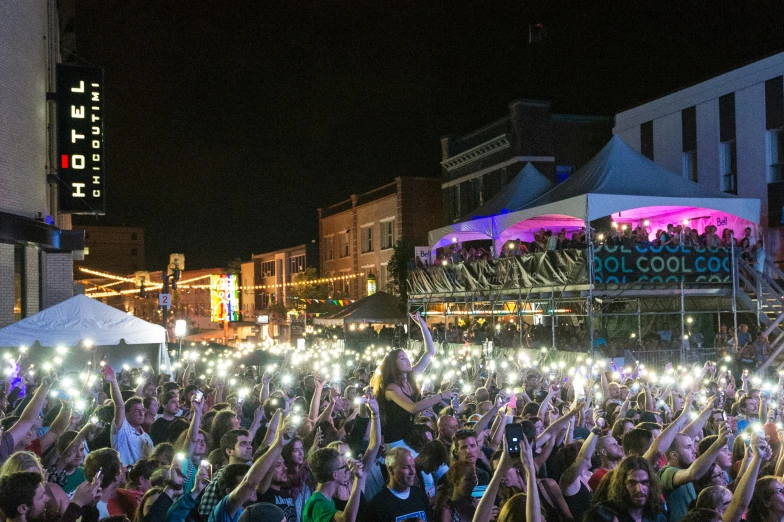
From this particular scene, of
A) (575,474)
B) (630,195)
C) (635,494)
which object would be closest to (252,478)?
(575,474)

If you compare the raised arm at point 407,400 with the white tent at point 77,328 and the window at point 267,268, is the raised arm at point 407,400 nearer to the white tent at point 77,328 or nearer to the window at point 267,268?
the white tent at point 77,328

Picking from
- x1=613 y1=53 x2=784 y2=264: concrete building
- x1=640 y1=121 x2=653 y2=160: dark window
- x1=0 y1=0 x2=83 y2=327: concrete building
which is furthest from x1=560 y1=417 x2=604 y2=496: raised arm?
x1=640 y1=121 x2=653 y2=160: dark window

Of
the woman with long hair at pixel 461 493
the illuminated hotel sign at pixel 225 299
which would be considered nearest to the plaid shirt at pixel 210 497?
the woman with long hair at pixel 461 493

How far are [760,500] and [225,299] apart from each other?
2831 inches

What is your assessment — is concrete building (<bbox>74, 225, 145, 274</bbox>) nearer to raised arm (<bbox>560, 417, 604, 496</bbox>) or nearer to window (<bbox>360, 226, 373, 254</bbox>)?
window (<bbox>360, 226, 373, 254</bbox>)

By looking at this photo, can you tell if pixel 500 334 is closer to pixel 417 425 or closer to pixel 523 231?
pixel 523 231

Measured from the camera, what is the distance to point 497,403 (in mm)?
A: 8727

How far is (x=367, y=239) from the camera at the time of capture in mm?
50188

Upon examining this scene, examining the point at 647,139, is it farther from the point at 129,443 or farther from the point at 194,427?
the point at 194,427

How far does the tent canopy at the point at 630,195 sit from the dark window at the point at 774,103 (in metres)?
3.05

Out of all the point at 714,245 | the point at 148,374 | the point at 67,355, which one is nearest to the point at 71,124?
the point at 67,355

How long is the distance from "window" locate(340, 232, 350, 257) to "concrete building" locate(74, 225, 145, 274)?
66.6 meters

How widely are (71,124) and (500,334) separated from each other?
13786mm

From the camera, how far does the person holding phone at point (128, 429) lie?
823 cm
